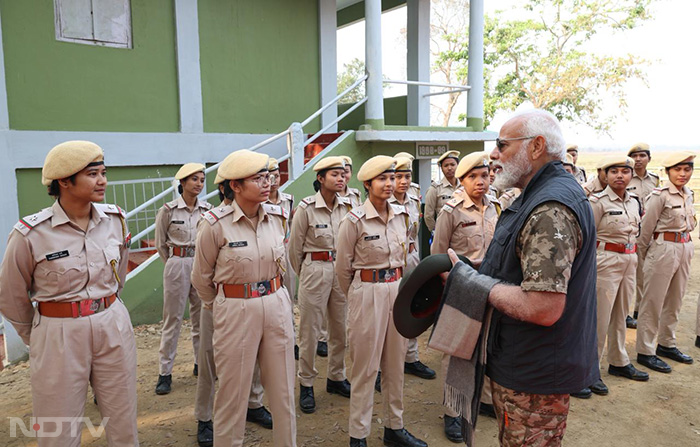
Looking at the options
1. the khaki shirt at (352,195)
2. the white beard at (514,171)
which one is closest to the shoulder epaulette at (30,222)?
the white beard at (514,171)

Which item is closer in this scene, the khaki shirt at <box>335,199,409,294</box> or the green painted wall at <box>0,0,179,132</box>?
the khaki shirt at <box>335,199,409,294</box>

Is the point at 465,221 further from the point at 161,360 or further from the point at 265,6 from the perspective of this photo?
the point at 265,6

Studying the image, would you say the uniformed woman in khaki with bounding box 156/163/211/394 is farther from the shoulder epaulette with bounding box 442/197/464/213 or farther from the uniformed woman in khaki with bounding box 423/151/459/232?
the uniformed woman in khaki with bounding box 423/151/459/232

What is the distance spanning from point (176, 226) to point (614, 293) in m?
4.51

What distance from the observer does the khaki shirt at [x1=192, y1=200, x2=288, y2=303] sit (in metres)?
3.28

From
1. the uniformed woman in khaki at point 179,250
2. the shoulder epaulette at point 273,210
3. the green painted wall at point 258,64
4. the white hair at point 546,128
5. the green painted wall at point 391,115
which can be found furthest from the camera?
the green painted wall at point 391,115

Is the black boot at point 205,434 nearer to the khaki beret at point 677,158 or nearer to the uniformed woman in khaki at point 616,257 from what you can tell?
the uniformed woman in khaki at point 616,257

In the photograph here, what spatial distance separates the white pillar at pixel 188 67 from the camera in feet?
27.2

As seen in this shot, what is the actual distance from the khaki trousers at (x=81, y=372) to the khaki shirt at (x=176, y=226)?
215 centimetres

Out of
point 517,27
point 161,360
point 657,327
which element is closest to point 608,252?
point 657,327

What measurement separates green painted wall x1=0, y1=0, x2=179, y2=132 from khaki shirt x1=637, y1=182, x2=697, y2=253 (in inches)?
276

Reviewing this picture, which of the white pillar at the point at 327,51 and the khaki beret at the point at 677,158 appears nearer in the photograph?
the khaki beret at the point at 677,158

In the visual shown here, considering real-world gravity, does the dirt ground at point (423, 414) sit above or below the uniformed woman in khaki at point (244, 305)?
below

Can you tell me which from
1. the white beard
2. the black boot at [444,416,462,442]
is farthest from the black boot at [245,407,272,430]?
the white beard
